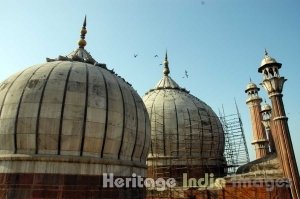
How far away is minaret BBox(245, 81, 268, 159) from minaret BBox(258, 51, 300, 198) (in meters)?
10.2

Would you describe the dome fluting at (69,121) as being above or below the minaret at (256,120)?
below

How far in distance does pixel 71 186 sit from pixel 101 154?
52.8 inches

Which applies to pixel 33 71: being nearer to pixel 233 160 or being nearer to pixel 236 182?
pixel 236 182

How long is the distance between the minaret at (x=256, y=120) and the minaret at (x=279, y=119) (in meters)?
10.2

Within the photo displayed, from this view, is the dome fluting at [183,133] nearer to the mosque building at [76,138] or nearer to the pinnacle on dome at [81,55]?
the mosque building at [76,138]

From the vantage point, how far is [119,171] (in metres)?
9.11

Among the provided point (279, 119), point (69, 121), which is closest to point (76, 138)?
point (69, 121)

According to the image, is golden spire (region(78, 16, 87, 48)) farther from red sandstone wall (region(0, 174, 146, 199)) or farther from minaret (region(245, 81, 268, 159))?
minaret (region(245, 81, 268, 159))

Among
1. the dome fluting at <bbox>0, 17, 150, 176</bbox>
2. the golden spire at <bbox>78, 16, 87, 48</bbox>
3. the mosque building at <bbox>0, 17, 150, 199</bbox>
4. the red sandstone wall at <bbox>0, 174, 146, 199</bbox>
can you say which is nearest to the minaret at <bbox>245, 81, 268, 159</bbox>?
the golden spire at <bbox>78, 16, 87, 48</bbox>

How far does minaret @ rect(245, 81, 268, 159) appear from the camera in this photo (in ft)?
84.1

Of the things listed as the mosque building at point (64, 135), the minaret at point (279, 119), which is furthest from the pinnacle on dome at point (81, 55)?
the minaret at point (279, 119)

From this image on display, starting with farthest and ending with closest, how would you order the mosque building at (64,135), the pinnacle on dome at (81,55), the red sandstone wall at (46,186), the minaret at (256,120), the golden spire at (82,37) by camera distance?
the minaret at (256,120)
the golden spire at (82,37)
the pinnacle on dome at (81,55)
the mosque building at (64,135)
the red sandstone wall at (46,186)

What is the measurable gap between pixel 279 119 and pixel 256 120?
37.5 ft

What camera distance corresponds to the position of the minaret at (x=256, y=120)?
25.6m
